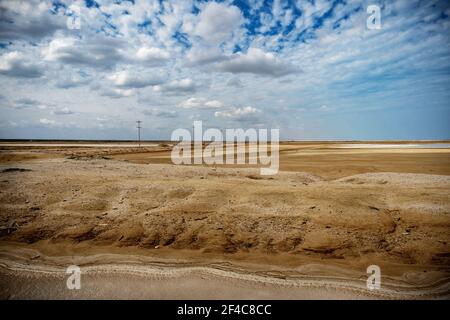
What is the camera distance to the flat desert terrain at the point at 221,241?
534 cm

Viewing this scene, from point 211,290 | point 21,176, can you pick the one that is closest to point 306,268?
point 211,290

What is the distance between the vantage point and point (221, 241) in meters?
7.22

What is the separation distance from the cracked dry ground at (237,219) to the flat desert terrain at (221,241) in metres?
0.03

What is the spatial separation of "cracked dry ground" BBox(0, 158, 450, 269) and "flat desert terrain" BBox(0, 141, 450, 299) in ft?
0.11

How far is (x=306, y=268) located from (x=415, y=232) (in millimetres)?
3745

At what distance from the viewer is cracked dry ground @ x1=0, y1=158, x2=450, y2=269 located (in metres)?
6.89

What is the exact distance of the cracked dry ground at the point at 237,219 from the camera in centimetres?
689

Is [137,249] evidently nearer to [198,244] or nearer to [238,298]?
[198,244]

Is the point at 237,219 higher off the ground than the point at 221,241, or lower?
higher

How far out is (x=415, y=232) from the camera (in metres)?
7.43

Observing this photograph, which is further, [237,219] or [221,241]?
[237,219]

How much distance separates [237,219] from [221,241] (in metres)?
1.26

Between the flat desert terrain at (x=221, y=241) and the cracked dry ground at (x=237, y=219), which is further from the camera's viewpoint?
the cracked dry ground at (x=237, y=219)
